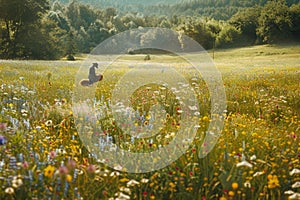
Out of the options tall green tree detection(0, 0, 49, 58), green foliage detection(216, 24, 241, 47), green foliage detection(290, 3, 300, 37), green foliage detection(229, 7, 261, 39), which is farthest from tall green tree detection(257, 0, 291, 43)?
tall green tree detection(0, 0, 49, 58)

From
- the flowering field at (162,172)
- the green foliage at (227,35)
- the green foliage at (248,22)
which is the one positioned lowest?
the flowering field at (162,172)

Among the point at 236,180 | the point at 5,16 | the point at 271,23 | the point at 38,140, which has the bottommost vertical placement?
the point at 236,180

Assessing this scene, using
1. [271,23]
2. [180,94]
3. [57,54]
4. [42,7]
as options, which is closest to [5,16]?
[42,7]

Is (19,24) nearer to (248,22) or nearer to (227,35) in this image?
(227,35)

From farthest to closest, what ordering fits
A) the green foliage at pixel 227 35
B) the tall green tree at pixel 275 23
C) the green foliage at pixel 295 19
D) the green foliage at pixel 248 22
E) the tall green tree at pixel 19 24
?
1. the green foliage at pixel 227 35
2. the green foliage at pixel 248 22
3. the tall green tree at pixel 275 23
4. the green foliage at pixel 295 19
5. the tall green tree at pixel 19 24

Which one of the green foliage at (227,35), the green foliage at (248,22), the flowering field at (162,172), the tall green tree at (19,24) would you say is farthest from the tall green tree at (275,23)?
the flowering field at (162,172)

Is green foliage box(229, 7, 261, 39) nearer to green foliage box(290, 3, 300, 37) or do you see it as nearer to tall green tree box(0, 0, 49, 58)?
green foliage box(290, 3, 300, 37)

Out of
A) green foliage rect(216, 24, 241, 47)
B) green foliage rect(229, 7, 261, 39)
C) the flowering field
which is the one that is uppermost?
green foliage rect(229, 7, 261, 39)

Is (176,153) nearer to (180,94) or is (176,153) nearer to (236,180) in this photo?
(236,180)

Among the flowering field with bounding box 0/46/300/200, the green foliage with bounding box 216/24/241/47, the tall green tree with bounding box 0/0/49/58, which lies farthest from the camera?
the green foliage with bounding box 216/24/241/47

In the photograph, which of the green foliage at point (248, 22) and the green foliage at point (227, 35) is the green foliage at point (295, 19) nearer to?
the green foliage at point (248, 22)

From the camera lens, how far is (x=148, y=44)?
131ft

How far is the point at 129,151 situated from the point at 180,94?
350 cm

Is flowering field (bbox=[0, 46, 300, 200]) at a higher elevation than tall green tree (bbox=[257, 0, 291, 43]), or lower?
lower
